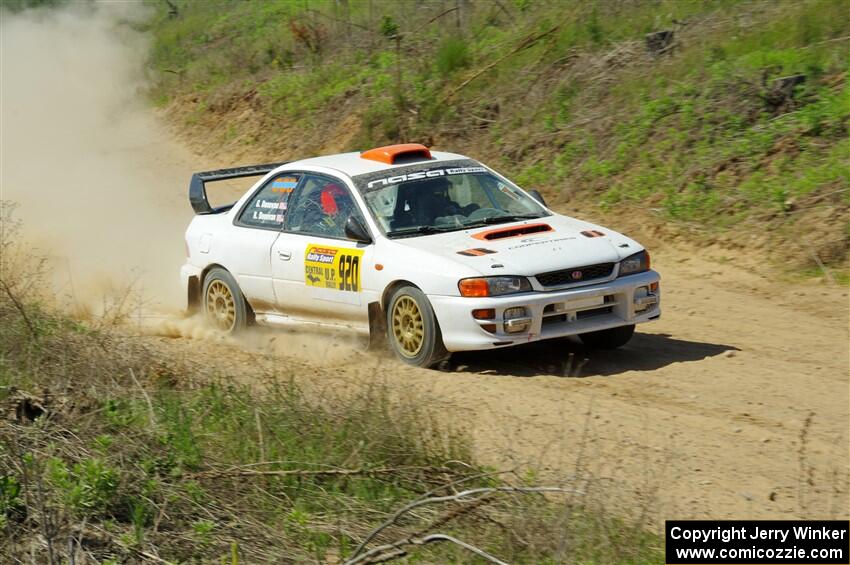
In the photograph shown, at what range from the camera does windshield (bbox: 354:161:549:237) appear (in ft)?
30.4

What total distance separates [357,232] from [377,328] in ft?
2.46

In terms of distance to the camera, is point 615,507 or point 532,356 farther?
point 532,356

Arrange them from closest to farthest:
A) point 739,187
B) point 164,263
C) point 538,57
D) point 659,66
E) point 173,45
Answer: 1. point 739,187
2. point 164,263
3. point 659,66
4. point 538,57
5. point 173,45

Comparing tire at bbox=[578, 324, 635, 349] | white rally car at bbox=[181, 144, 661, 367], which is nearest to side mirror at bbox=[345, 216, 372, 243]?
white rally car at bbox=[181, 144, 661, 367]

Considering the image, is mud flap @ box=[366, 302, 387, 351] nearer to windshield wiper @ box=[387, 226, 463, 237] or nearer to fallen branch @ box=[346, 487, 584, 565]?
windshield wiper @ box=[387, 226, 463, 237]

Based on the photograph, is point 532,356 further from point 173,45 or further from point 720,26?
point 173,45

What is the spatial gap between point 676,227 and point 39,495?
8693 mm

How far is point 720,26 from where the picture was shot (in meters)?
15.2

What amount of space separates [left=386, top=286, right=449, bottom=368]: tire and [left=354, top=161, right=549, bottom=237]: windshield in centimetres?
59

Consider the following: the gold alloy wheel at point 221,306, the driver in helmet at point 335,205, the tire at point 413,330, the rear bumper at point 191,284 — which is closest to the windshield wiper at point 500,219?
the tire at point 413,330

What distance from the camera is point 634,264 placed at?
29.0 feet

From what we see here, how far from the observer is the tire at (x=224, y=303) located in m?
10.3

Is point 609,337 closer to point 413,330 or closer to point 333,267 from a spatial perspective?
point 413,330

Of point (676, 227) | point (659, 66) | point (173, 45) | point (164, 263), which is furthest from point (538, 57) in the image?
point (173, 45)
